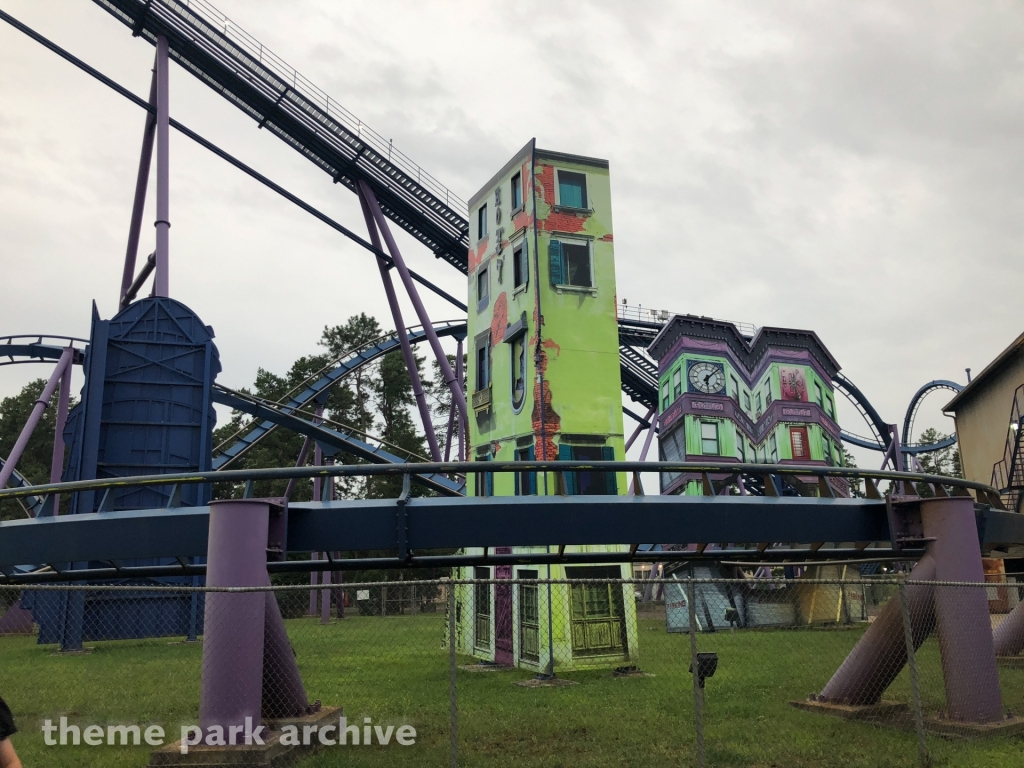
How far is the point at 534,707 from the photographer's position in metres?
11.8

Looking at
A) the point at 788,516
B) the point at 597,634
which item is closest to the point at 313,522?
the point at 788,516

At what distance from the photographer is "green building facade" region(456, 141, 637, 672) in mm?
16828

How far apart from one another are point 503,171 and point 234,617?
14.9m

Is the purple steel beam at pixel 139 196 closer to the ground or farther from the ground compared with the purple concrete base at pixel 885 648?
farther from the ground

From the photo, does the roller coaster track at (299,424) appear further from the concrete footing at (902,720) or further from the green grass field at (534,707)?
the concrete footing at (902,720)

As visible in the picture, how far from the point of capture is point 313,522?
900cm

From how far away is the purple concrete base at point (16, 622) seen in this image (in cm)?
2937

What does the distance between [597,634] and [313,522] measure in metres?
9.45

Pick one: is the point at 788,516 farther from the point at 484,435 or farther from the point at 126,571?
the point at 484,435

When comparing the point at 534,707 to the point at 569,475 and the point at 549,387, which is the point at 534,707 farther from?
the point at 549,387

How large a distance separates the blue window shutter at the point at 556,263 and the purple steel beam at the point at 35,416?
14.5m

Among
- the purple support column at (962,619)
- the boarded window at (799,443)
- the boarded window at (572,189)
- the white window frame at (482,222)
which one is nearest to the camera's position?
the purple support column at (962,619)

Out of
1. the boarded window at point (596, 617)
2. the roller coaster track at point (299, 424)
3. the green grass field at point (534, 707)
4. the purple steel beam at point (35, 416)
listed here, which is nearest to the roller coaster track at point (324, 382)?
the roller coaster track at point (299, 424)

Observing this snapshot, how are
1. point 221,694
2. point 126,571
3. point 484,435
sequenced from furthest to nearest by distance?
point 484,435, point 126,571, point 221,694
